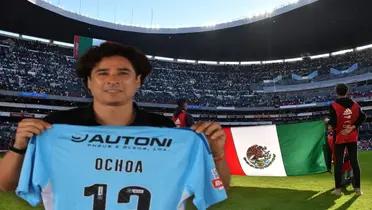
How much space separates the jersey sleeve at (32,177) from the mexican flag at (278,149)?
5931 millimetres

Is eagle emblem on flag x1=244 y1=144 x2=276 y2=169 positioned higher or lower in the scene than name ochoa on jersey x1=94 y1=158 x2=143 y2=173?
lower

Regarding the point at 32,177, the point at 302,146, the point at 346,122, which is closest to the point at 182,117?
the point at 302,146

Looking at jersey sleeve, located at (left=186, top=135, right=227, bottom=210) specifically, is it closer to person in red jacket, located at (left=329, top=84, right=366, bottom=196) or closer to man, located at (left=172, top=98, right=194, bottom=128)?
person in red jacket, located at (left=329, top=84, right=366, bottom=196)

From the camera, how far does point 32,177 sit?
224 centimetres

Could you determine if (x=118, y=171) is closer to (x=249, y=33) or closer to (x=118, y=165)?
(x=118, y=165)

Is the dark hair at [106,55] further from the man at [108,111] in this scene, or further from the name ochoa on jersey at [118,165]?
the name ochoa on jersey at [118,165]

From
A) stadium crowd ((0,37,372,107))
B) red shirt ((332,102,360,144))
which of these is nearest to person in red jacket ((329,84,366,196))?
red shirt ((332,102,360,144))

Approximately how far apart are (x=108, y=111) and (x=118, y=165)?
0.35m

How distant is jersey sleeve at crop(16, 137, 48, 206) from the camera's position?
87.1 inches

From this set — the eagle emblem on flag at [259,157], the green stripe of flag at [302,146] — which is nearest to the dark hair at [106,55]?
the green stripe of flag at [302,146]

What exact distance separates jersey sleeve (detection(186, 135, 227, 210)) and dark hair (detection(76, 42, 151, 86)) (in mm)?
613

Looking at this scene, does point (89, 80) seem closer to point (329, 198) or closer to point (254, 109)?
point (329, 198)

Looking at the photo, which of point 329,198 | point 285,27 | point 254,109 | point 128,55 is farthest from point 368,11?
point 128,55

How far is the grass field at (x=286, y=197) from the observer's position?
5.41 metres
